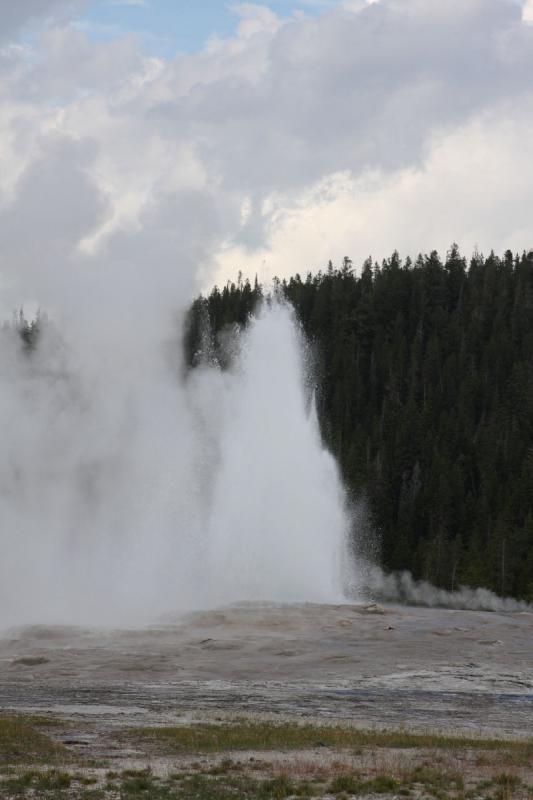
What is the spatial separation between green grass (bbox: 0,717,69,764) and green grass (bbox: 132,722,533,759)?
2145 millimetres

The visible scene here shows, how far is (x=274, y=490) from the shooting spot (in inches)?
2544

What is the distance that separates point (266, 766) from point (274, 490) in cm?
4292

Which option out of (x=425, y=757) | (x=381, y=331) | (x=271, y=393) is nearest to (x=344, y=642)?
(x=425, y=757)

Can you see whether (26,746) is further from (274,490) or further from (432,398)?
(432,398)

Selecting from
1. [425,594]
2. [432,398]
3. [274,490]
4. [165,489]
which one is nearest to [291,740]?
[274,490]

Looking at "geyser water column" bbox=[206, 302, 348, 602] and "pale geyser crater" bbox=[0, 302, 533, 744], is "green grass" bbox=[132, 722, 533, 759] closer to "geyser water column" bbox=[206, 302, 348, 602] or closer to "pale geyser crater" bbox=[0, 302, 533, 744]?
"pale geyser crater" bbox=[0, 302, 533, 744]

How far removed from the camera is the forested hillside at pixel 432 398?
9931 cm

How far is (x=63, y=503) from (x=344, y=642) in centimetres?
3621

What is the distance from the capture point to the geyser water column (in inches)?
2415

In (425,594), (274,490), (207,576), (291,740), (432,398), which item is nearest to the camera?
(291,740)

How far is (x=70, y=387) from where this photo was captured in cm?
8712

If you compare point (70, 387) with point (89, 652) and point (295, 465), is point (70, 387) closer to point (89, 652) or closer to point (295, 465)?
point (295, 465)

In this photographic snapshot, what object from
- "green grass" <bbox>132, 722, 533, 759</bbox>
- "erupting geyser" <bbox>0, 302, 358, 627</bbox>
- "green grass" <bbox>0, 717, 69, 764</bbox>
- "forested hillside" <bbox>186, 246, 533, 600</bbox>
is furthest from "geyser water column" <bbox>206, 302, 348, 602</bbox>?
"green grass" <bbox>0, 717, 69, 764</bbox>

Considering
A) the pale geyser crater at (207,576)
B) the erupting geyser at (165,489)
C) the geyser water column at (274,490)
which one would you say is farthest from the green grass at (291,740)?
the geyser water column at (274,490)
